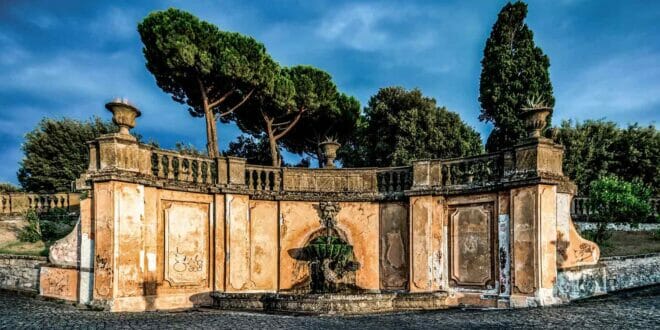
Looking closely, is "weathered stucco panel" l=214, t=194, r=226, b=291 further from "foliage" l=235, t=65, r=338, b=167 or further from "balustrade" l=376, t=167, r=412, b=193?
"foliage" l=235, t=65, r=338, b=167

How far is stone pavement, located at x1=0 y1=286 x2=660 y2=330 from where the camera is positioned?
24.9 feet

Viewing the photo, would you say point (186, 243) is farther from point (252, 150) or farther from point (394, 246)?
point (252, 150)

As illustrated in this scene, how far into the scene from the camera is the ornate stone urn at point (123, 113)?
10.1m

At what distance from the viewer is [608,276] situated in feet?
36.6

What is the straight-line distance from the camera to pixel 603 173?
2389 centimetres

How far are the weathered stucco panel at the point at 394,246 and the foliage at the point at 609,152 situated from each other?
15200mm

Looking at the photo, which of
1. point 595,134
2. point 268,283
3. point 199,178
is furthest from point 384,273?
point 595,134

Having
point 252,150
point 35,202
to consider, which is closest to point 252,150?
point 252,150

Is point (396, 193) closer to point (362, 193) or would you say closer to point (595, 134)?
point (362, 193)

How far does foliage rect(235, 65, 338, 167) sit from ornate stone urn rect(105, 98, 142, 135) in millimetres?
13415

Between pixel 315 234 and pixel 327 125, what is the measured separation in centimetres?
1522

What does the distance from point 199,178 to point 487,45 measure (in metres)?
22.2

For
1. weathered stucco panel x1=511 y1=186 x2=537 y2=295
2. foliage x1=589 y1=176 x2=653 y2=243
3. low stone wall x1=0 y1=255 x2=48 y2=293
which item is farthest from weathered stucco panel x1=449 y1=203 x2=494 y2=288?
low stone wall x1=0 y1=255 x2=48 y2=293

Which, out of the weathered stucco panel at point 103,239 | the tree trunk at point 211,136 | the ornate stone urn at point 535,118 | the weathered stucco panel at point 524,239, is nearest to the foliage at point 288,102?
the tree trunk at point 211,136
